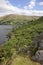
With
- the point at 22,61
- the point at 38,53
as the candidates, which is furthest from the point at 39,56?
the point at 22,61

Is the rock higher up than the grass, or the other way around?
the rock

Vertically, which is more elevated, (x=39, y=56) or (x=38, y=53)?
(x=38, y=53)

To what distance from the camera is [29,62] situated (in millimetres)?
27859

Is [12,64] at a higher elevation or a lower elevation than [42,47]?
lower

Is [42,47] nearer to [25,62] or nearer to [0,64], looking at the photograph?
[25,62]

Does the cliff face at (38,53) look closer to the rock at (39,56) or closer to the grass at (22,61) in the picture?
the rock at (39,56)

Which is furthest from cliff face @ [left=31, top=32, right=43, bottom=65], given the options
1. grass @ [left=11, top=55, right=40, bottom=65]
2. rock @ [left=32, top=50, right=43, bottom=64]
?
grass @ [left=11, top=55, right=40, bottom=65]

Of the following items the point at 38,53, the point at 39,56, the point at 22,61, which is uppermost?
the point at 38,53

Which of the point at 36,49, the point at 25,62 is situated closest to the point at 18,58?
the point at 25,62

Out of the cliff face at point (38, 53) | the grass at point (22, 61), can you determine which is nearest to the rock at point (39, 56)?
the cliff face at point (38, 53)

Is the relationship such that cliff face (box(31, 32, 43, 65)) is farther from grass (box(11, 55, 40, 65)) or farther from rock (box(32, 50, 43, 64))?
grass (box(11, 55, 40, 65))

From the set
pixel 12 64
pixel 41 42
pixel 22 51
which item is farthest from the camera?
pixel 22 51

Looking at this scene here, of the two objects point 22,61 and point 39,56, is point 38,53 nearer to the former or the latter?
point 39,56

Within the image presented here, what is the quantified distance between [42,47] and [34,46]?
250 centimetres
